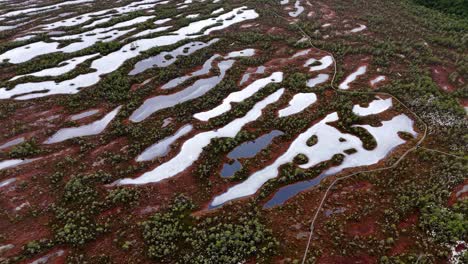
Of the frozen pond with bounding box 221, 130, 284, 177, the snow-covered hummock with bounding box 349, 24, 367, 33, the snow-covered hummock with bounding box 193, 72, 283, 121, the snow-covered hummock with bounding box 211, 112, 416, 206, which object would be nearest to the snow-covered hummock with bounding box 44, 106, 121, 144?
the snow-covered hummock with bounding box 193, 72, 283, 121

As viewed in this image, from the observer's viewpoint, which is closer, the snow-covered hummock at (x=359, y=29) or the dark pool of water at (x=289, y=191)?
the dark pool of water at (x=289, y=191)

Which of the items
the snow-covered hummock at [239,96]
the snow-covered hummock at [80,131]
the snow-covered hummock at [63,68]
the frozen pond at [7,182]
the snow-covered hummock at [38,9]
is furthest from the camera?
the snow-covered hummock at [38,9]

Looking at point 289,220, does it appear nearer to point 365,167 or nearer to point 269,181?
point 269,181

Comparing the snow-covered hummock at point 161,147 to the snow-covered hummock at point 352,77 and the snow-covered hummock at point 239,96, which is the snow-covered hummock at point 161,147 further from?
the snow-covered hummock at point 352,77

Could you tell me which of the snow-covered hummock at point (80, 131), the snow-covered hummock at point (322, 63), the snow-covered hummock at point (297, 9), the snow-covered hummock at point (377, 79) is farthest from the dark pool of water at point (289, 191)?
the snow-covered hummock at point (297, 9)

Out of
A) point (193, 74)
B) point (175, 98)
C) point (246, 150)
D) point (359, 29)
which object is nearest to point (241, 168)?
point (246, 150)

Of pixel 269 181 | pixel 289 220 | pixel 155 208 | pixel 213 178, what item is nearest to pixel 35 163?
pixel 155 208

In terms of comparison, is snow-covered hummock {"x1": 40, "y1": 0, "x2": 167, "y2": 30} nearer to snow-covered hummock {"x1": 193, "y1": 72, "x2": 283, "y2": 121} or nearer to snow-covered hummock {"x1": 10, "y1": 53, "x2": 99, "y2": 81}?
snow-covered hummock {"x1": 10, "y1": 53, "x2": 99, "y2": 81}
